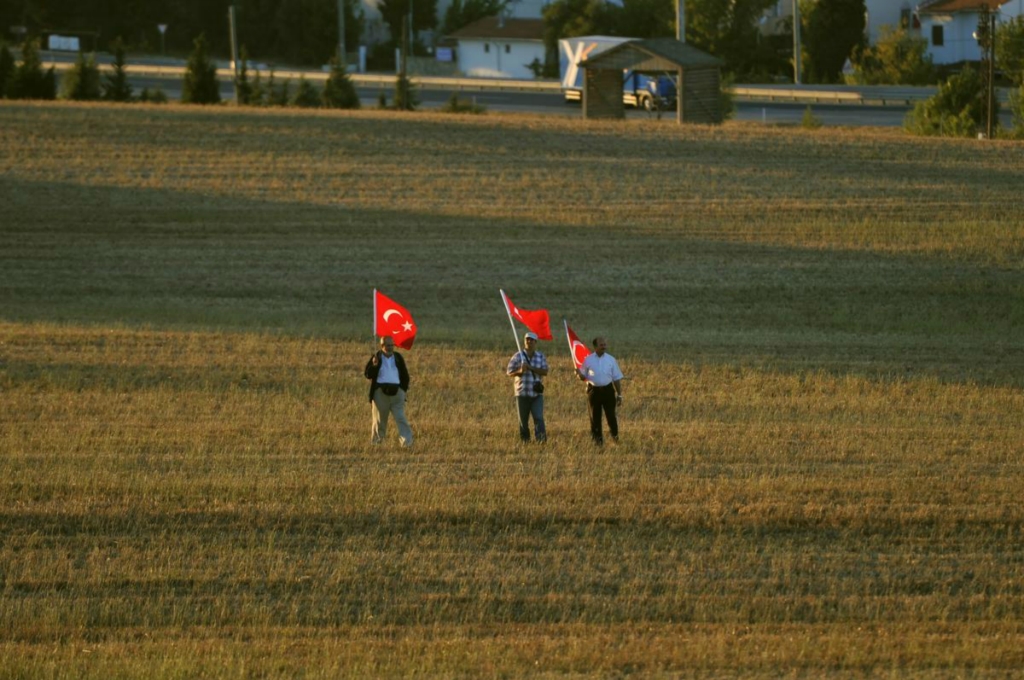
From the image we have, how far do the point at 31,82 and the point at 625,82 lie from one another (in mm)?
25694

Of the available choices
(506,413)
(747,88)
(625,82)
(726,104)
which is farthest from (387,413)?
(747,88)

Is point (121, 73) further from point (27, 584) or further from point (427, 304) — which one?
point (27, 584)

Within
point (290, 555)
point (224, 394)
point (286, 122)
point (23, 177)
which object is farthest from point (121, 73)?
point (290, 555)

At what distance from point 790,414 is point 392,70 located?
7886 cm

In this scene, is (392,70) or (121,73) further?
(392,70)

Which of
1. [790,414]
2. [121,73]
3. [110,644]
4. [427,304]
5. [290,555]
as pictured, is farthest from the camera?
[121,73]

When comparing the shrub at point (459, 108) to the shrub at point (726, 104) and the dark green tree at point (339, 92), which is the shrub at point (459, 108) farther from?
the shrub at point (726, 104)

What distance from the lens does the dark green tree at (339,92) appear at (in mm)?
63156

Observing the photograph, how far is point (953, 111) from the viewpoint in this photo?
57812 mm

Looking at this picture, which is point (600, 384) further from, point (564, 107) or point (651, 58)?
point (564, 107)

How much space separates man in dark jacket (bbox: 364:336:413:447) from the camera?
54.4 feet

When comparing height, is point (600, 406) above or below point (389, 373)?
below

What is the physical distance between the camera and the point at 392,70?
95.9m

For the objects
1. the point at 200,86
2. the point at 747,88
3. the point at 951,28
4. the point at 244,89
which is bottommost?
the point at 244,89
